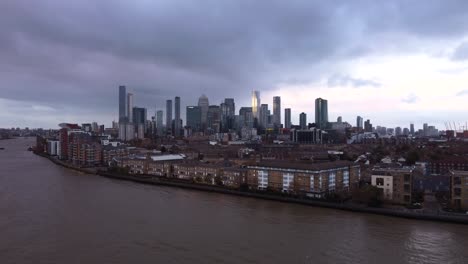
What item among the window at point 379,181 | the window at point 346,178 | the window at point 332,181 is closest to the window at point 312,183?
the window at point 332,181

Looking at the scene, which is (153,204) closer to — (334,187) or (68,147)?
(334,187)

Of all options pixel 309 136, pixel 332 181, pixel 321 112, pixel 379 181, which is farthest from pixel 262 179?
pixel 321 112

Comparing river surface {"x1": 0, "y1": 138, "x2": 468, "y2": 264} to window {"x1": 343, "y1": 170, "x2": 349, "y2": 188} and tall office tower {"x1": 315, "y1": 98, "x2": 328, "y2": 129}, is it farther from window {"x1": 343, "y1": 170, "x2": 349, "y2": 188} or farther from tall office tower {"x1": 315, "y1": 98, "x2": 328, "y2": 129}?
tall office tower {"x1": 315, "y1": 98, "x2": 328, "y2": 129}

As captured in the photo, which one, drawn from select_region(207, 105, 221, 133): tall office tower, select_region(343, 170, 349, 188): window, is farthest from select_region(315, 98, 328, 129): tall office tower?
select_region(343, 170, 349, 188): window

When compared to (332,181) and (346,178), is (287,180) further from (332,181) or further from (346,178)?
(346,178)

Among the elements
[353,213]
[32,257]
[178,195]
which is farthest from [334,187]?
[32,257]

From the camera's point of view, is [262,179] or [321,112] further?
[321,112]

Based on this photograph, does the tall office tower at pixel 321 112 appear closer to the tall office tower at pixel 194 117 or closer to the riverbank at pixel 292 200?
the tall office tower at pixel 194 117
